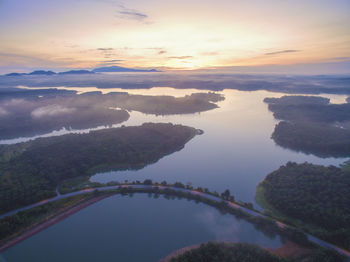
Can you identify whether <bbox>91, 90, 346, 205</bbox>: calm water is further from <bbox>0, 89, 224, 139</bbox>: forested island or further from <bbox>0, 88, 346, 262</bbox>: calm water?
<bbox>0, 89, 224, 139</bbox>: forested island

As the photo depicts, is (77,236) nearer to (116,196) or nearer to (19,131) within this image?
(116,196)

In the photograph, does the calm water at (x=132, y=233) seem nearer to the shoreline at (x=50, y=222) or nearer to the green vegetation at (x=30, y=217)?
the shoreline at (x=50, y=222)

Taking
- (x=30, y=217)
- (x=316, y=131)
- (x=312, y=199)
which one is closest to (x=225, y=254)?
(x=312, y=199)

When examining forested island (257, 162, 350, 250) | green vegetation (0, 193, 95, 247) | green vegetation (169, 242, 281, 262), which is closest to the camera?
green vegetation (169, 242, 281, 262)

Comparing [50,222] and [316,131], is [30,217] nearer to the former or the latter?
[50,222]

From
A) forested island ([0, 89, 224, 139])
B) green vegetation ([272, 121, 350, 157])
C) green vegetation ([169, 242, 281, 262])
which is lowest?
green vegetation ([169, 242, 281, 262])

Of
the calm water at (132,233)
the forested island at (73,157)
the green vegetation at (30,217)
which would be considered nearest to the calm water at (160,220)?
the calm water at (132,233)

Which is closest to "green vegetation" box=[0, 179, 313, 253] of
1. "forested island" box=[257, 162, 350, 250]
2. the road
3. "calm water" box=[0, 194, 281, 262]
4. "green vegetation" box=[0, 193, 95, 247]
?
"green vegetation" box=[0, 193, 95, 247]
